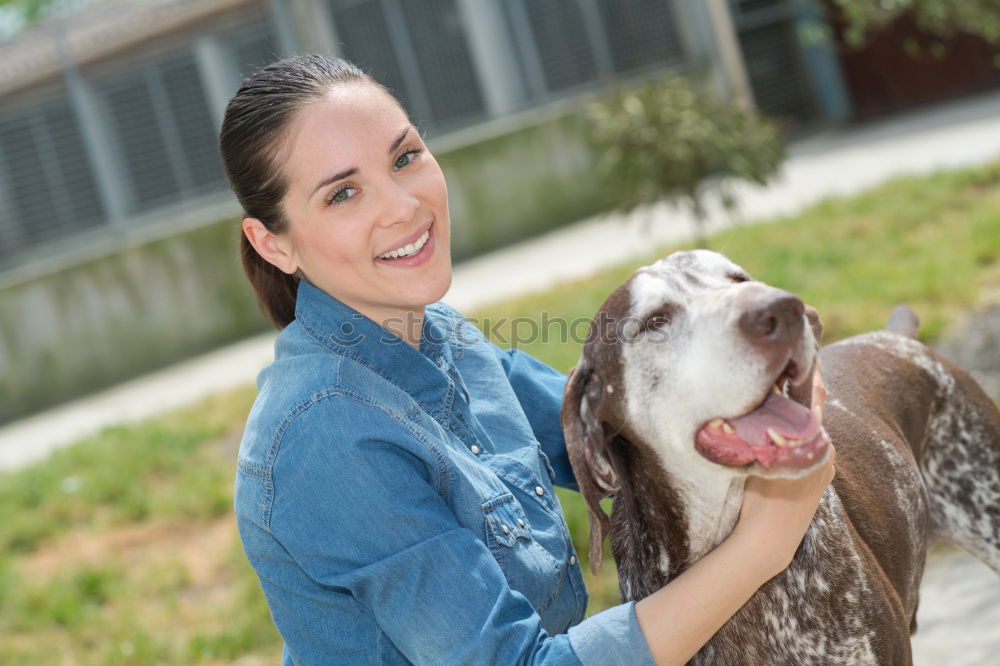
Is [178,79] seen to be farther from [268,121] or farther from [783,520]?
[783,520]

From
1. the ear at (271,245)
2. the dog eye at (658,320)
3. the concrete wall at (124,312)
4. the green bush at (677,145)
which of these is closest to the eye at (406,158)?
the ear at (271,245)

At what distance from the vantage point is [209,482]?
691 centimetres

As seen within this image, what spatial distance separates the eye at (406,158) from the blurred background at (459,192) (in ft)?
12.1

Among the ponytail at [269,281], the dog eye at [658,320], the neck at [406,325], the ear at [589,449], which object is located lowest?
the ear at [589,449]

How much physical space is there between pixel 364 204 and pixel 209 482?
15.5ft

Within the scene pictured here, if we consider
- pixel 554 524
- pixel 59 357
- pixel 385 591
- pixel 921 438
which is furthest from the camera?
pixel 59 357

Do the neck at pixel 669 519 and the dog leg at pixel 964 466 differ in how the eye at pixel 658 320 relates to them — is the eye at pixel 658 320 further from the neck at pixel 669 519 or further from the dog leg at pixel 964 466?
the dog leg at pixel 964 466

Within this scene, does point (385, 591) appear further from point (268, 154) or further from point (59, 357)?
point (59, 357)

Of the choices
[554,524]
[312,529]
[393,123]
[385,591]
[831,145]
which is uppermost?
[393,123]

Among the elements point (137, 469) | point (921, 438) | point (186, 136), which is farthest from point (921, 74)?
point (921, 438)

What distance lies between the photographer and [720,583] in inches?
94.1

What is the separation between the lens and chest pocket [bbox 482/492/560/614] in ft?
8.43

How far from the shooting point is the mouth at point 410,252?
8.88 feet

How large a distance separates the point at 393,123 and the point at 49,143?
11668 mm
